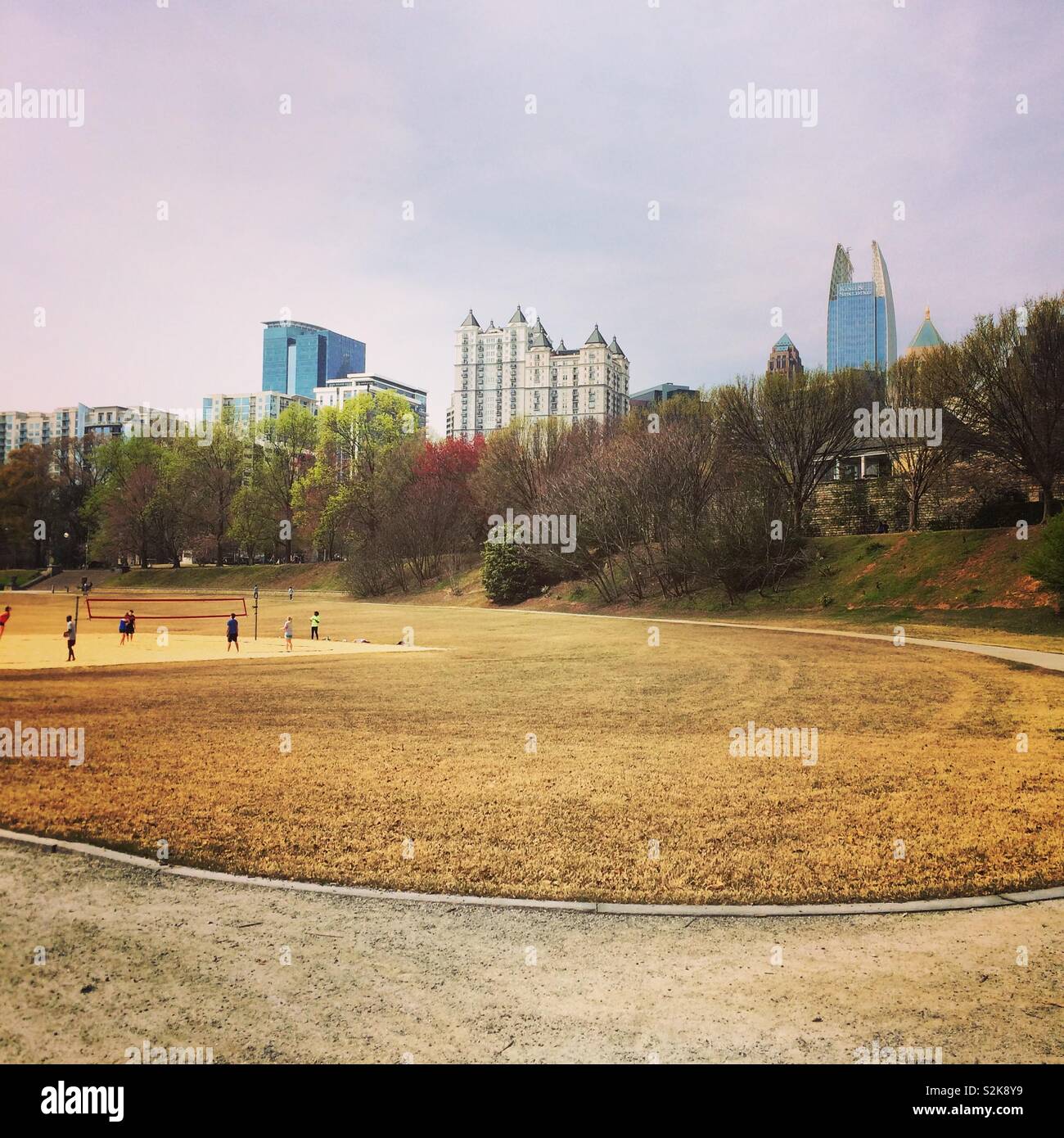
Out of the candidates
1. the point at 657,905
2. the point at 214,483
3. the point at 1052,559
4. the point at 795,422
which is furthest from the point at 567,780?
the point at 214,483

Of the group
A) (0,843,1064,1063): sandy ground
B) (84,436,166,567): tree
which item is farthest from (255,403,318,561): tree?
(0,843,1064,1063): sandy ground

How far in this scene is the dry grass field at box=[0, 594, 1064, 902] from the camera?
283 inches

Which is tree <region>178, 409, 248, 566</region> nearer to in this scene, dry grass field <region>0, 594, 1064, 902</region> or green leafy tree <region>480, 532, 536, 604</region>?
green leafy tree <region>480, 532, 536, 604</region>

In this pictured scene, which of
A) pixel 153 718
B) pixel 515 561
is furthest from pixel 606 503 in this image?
pixel 153 718

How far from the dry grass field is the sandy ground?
0.67 metres

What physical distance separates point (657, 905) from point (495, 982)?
172 cm

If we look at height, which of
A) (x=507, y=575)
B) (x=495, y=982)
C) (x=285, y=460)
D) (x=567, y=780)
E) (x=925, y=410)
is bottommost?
(x=567, y=780)

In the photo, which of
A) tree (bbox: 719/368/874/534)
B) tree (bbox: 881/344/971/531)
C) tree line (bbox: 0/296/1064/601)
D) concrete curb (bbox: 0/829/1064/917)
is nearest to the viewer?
concrete curb (bbox: 0/829/1064/917)

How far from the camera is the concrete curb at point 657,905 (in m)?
6.26

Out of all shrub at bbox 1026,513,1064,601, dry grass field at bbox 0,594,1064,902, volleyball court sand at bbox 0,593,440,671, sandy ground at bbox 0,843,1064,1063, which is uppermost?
shrub at bbox 1026,513,1064,601

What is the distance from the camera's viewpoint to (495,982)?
5.15 m

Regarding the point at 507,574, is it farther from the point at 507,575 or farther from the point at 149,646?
the point at 149,646
